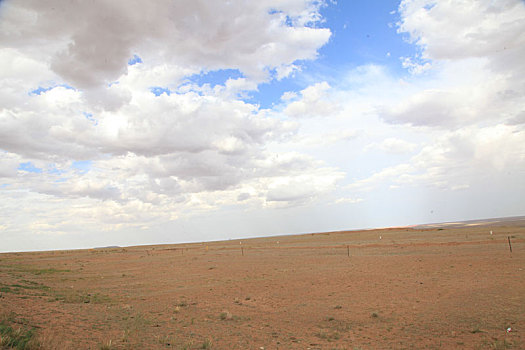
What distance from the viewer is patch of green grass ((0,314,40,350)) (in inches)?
319

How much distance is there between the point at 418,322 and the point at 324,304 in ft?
16.7

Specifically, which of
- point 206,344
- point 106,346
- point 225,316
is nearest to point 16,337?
point 106,346

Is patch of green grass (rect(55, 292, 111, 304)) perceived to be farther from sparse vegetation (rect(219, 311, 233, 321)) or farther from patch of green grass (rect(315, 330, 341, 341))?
patch of green grass (rect(315, 330, 341, 341))

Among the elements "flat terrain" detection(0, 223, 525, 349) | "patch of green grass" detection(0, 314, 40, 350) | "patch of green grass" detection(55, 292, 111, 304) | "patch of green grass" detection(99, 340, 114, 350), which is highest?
"patch of green grass" detection(0, 314, 40, 350)

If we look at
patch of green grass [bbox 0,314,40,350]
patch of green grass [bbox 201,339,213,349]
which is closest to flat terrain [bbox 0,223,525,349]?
patch of green grass [bbox 201,339,213,349]

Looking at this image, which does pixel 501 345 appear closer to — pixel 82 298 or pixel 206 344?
pixel 206 344

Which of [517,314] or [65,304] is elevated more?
[65,304]

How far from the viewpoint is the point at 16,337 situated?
8805 millimetres

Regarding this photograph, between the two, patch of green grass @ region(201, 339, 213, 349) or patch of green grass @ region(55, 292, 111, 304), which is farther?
patch of green grass @ region(55, 292, 111, 304)

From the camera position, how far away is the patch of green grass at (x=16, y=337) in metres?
8.11

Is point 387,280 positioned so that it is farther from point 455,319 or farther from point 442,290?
point 455,319

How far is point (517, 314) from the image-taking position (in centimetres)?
1309

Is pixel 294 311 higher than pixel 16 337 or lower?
lower

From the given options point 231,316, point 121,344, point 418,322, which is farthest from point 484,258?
point 121,344
